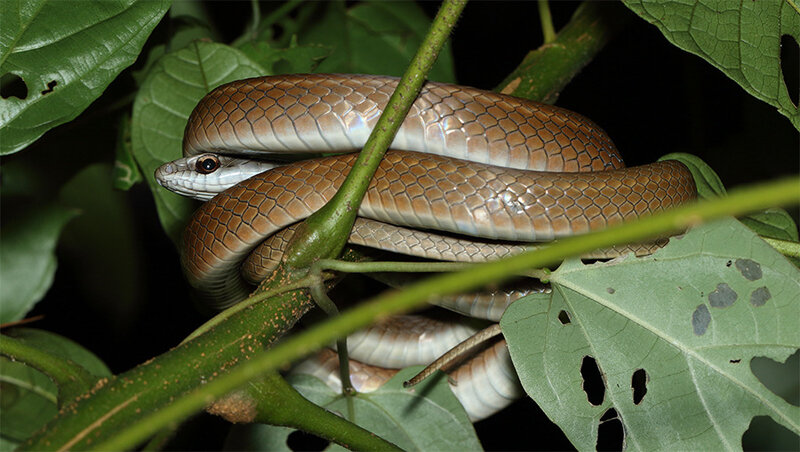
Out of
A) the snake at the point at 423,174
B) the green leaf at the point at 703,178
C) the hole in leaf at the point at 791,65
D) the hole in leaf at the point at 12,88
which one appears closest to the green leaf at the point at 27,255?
the hole in leaf at the point at 12,88

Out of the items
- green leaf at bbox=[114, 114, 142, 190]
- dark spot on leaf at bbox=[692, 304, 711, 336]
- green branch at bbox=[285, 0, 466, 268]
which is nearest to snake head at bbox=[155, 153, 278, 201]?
green leaf at bbox=[114, 114, 142, 190]

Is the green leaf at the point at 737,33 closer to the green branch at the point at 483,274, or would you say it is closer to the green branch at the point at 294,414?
the green branch at the point at 483,274

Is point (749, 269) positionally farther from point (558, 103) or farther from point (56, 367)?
point (558, 103)

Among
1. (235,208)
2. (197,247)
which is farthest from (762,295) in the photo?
(197,247)

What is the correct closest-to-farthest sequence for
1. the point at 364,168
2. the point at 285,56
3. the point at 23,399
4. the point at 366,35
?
the point at 364,168
the point at 23,399
the point at 285,56
the point at 366,35

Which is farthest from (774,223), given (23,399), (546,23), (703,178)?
(23,399)
